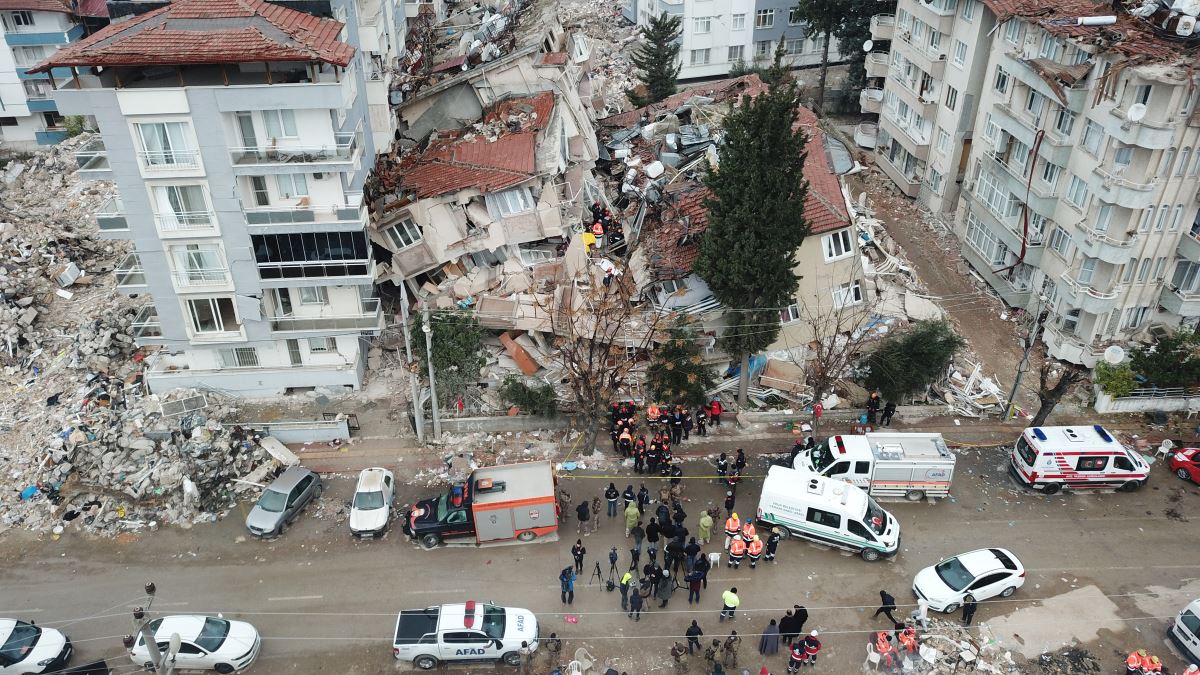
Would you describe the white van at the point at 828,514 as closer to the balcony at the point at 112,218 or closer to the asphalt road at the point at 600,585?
the asphalt road at the point at 600,585

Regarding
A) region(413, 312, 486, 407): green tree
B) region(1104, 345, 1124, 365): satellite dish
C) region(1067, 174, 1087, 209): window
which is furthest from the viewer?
region(1067, 174, 1087, 209): window

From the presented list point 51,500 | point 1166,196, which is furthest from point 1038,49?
point 51,500

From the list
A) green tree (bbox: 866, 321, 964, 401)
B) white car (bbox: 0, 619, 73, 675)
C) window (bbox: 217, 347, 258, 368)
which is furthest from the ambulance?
white car (bbox: 0, 619, 73, 675)

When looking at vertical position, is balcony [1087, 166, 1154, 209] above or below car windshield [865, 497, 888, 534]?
above

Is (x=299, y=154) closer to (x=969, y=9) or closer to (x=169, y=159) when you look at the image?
(x=169, y=159)

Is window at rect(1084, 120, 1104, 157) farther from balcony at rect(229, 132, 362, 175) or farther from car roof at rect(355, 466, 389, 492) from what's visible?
car roof at rect(355, 466, 389, 492)

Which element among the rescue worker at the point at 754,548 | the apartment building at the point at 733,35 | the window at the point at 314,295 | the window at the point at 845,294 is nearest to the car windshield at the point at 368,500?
the window at the point at 314,295

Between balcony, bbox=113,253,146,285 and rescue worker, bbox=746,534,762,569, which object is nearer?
rescue worker, bbox=746,534,762,569

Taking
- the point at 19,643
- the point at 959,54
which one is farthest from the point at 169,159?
the point at 959,54
